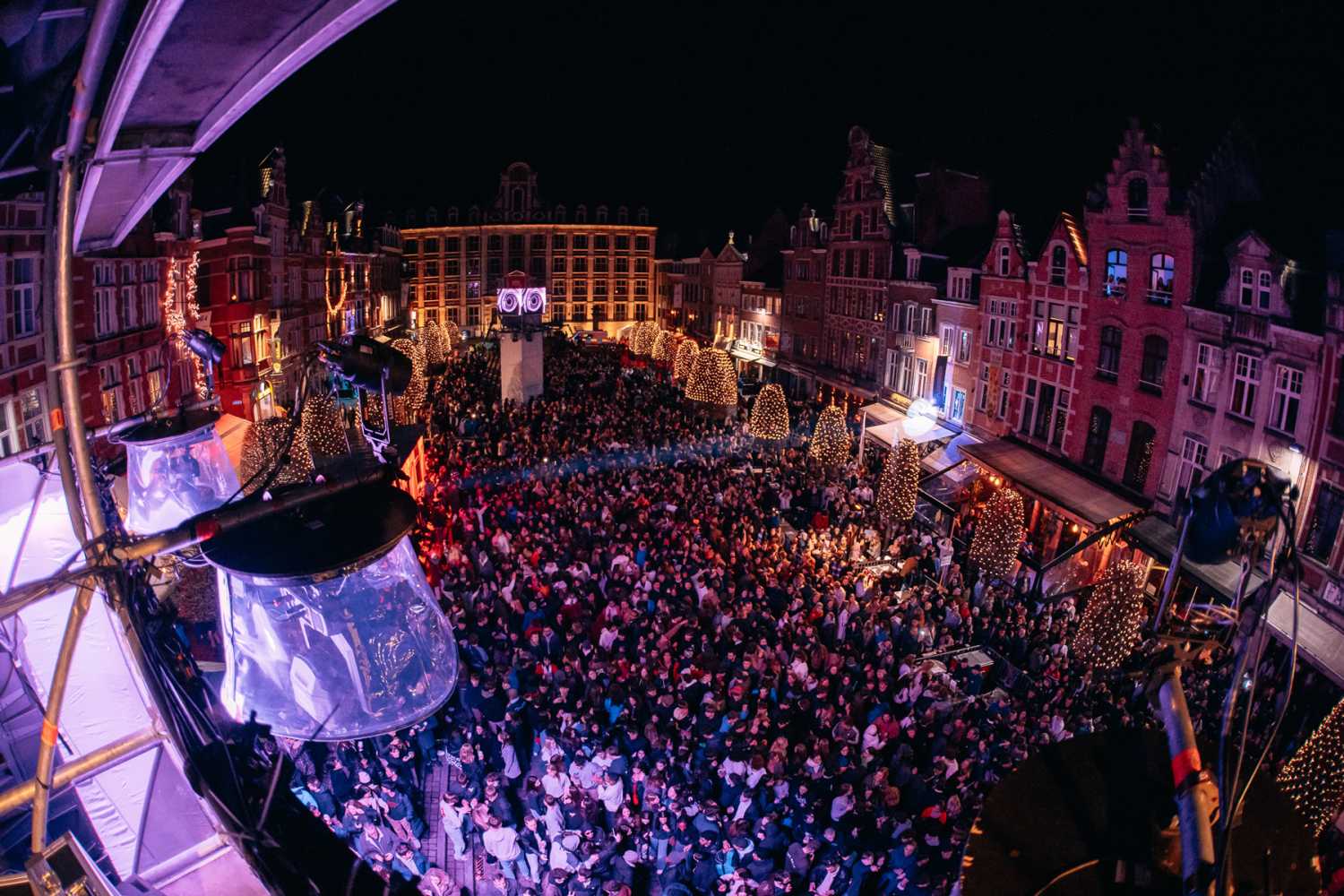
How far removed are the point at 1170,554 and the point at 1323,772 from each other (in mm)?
7841

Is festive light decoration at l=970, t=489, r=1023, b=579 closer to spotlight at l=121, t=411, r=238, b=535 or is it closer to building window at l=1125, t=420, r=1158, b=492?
building window at l=1125, t=420, r=1158, b=492

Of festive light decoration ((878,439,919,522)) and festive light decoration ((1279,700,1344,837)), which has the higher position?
festive light decoration ((878,439,919,522))

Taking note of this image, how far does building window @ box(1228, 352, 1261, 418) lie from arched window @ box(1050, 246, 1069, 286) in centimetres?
583

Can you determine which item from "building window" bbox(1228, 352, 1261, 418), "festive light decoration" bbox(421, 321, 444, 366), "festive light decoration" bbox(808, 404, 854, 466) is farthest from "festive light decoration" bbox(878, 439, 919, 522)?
"festive light decoration" bbox(421, 321, 444, 366)

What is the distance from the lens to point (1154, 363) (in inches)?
709

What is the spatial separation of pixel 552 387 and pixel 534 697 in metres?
24.4

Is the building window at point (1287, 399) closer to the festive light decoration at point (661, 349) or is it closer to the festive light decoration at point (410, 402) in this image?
the festive light decoration at point (410, 402)

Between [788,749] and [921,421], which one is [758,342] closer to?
[921,421]

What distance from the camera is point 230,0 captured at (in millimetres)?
1956

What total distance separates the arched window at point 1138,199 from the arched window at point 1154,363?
2842 millimetres

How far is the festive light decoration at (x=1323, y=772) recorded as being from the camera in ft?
28.8

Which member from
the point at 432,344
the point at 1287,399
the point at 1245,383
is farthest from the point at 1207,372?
the point at 432,344

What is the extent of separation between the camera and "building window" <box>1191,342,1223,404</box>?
1623 cm

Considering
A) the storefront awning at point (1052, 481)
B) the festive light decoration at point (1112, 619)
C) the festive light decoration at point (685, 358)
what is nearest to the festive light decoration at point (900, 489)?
the storefront awning at point (1052, 481)
